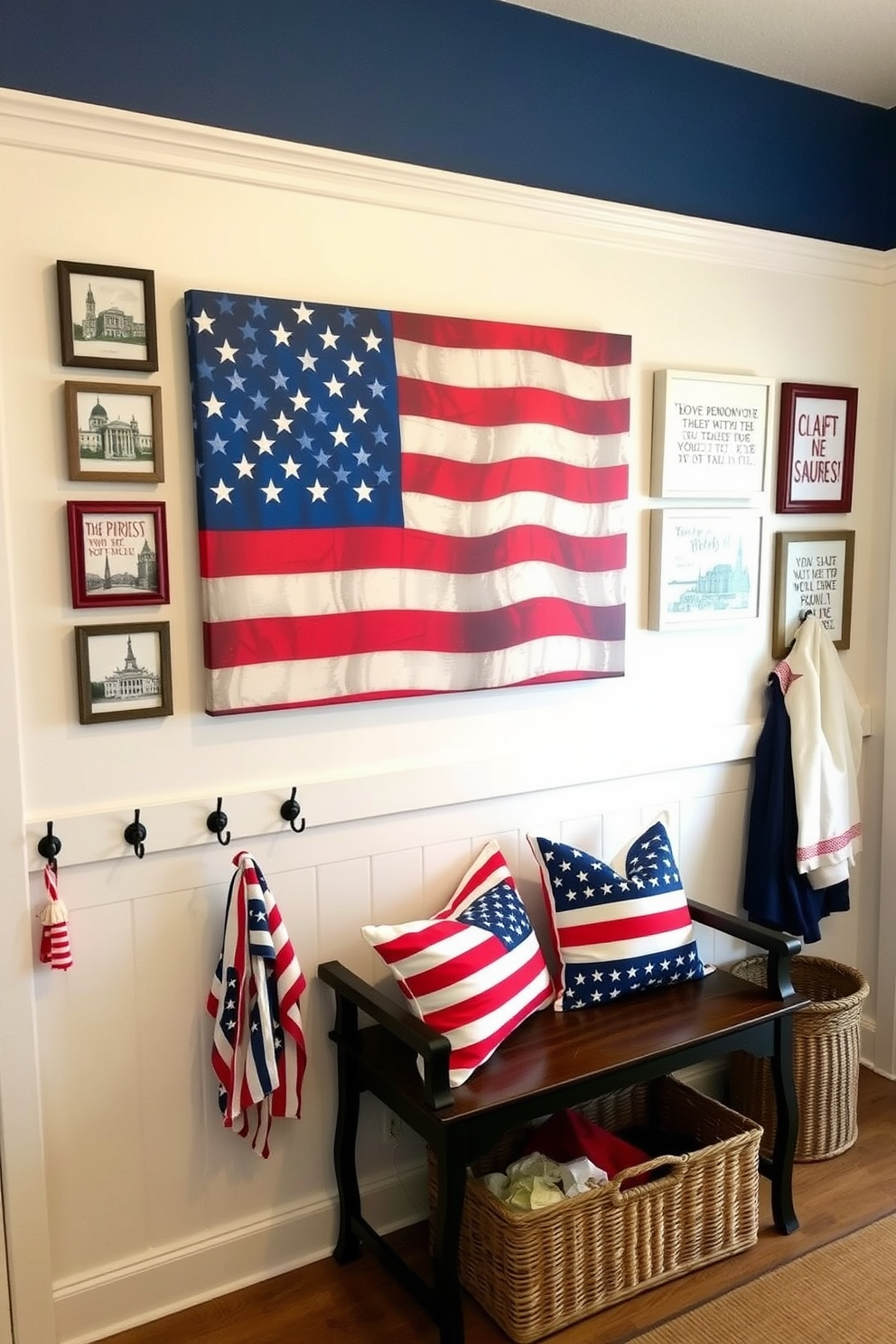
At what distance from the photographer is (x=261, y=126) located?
211 cm

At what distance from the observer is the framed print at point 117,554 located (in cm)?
199

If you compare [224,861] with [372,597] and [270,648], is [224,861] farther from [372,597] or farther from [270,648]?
[372,597]

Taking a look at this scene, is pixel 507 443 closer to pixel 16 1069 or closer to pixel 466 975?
pixel 466 975

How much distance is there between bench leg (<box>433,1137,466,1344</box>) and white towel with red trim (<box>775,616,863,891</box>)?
50.5 inches

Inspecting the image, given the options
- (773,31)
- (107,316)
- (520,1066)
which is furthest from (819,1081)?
(773,31)

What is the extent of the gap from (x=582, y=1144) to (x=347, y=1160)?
50 centimetres

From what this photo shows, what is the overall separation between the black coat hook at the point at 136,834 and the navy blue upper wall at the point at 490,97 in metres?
1.27

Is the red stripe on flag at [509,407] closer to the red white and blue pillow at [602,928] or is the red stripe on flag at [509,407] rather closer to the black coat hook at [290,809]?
the black coat hook at [290,809]

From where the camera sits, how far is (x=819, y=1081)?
2.71 m

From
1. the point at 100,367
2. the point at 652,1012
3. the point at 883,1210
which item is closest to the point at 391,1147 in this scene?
the point at 652,1012

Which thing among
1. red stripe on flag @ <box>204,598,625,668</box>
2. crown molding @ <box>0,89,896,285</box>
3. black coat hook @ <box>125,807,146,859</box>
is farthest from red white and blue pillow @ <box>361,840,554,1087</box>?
crown molding @ <box>0,89,896,285</box>

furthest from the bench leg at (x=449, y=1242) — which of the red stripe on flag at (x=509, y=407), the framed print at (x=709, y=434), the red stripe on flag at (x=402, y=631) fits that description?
the framed print at (x=709, y=434)

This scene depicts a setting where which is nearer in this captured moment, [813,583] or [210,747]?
[210,747]

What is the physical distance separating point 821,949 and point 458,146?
90.6 inches
